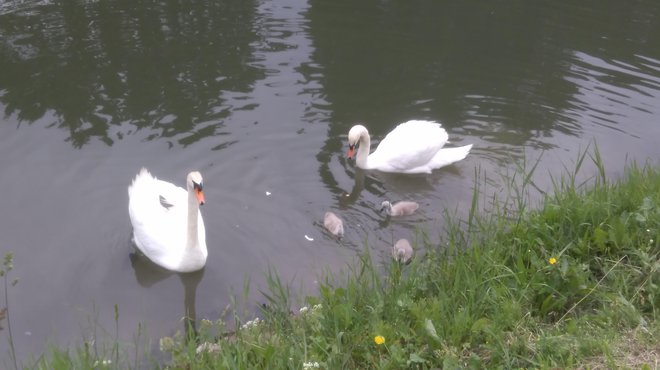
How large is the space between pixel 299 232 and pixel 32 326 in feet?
6.81

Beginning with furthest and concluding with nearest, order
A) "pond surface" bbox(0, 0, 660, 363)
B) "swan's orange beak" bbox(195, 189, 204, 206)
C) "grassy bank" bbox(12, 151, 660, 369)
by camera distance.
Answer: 1. "pond surface" bbox(0, 0, 660, 363)
2. "swan's orange beak" bbox(195, 189, 204, 206)
3. "grassy bank" bbox(12, 151, 660, 369)

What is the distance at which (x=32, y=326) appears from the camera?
501 centimetres

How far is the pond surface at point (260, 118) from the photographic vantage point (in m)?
5.69

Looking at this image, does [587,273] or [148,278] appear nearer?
[587,273]

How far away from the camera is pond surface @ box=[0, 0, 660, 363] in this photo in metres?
5.69

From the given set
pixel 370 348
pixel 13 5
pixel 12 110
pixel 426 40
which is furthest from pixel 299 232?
pixel 13 5

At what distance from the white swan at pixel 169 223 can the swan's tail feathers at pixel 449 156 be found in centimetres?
243

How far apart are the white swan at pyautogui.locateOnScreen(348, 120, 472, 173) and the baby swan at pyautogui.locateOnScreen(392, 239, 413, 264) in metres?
1.54

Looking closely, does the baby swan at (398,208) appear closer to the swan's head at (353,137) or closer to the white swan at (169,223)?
the swan's head at (353,137)

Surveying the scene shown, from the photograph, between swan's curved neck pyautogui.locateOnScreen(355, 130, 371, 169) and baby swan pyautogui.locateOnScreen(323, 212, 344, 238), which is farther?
swan's curved neck pyautogui.locateOnScreen(355, 130, 371, 169)

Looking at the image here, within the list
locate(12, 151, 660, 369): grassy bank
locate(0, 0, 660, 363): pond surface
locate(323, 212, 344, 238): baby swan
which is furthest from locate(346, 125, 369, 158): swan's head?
locate(12, 151, 660, 369): grassy bank

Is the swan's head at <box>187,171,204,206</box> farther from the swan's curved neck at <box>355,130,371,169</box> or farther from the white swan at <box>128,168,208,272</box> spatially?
the swan's curved neck at <box>355,130,371,169</box>

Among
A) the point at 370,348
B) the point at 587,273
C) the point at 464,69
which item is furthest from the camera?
the point at 464,69

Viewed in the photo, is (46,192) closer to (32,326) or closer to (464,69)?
(32,326)
